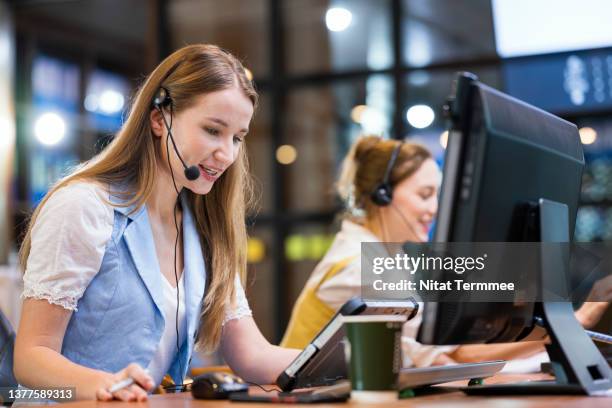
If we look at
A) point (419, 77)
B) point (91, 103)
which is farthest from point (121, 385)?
point (91, 103)

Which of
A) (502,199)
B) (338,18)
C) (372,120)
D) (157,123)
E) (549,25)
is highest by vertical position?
(338,18)

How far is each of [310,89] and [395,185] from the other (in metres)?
3.04

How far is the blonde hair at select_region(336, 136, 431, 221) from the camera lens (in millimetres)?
2953

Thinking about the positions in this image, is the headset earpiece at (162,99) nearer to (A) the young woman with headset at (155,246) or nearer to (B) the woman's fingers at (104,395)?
(A) the young woman with headset at (155,246)

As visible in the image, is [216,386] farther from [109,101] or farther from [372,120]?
[109,101]

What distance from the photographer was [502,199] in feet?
4.49

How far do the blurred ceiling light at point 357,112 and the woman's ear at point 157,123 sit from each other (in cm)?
381

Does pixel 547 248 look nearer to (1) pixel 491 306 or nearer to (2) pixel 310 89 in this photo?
(1) pixel 491 306

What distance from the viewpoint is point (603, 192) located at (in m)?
5.11

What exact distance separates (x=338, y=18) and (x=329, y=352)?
A: 4.58 m

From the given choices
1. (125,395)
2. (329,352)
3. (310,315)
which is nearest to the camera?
(125,395)

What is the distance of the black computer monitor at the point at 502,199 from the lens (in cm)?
131

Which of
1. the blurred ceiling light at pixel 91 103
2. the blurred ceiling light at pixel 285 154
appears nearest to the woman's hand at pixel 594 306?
the blurred ceiling light at pixel 285 154

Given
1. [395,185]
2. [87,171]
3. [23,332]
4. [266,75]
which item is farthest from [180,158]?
[266,75]
